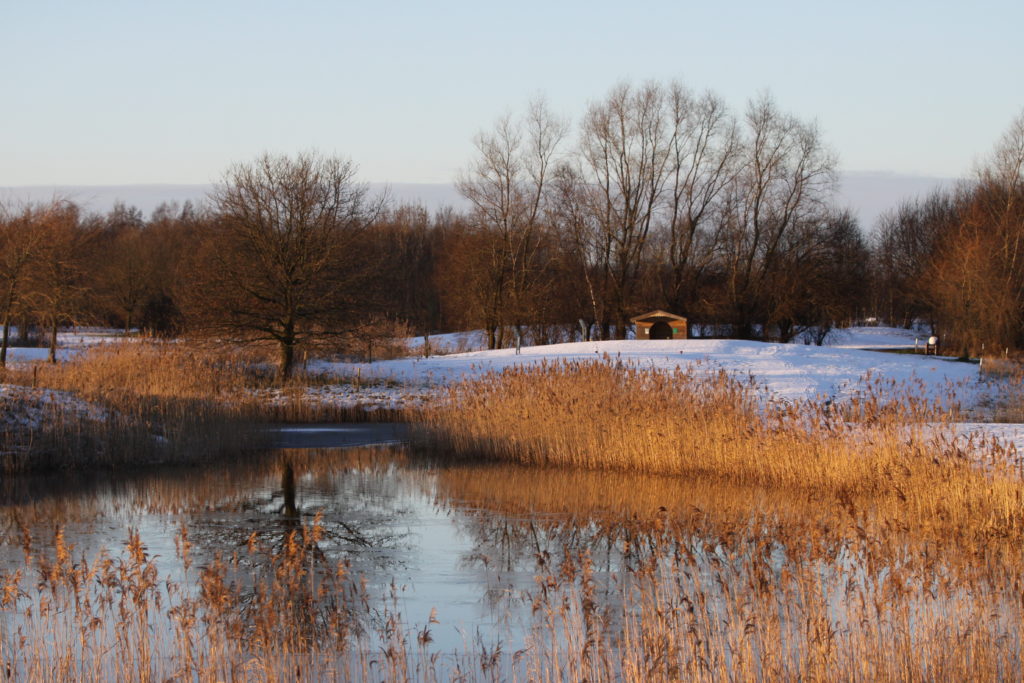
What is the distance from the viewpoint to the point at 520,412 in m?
18.5

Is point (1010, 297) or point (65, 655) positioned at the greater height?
point (1010, 297)

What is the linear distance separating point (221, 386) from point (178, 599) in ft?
62.6

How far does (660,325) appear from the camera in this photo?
39906 millimetres

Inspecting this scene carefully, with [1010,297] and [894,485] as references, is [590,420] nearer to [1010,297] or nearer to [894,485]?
[894,485]

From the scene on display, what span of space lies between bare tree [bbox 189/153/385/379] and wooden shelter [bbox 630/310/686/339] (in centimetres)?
1408

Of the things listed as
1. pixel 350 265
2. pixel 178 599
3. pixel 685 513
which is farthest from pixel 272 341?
pixel 178 599

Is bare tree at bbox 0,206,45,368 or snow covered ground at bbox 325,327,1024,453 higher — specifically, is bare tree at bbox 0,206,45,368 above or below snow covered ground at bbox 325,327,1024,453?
above

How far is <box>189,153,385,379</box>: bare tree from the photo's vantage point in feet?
90.8

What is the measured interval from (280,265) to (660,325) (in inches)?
671

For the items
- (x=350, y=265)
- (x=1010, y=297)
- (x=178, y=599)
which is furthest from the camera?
(x=1010, y=297)

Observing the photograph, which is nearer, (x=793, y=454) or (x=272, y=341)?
(x=793, y=454)

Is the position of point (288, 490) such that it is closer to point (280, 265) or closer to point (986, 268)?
point (280, 265)

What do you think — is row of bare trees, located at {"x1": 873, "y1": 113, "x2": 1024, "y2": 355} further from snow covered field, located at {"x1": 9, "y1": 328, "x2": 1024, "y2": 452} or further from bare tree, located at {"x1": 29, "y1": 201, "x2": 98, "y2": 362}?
bare tree, located at {"x1": 29, "y1": 201, "x2": 98, "y2": 362}

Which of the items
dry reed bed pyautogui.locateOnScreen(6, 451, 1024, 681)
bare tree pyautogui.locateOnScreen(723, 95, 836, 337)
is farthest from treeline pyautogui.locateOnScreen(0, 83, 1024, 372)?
dry reed bed pyautogui.locateOnScreen(6, 451, 1024, 681)
